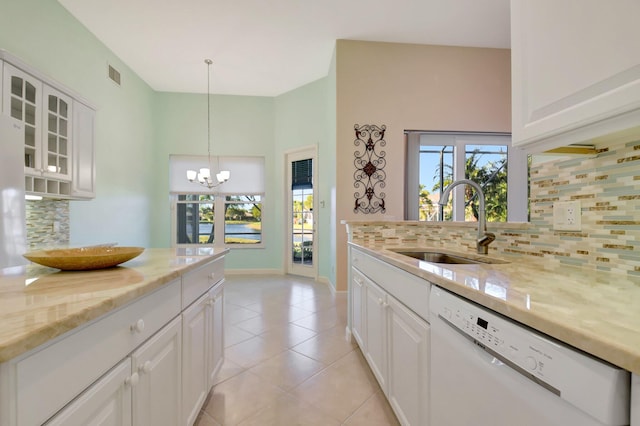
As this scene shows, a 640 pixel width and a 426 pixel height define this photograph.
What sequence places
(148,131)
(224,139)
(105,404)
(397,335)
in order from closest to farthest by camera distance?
1. (105,404)
2. (397,335)
3. (148,131)
4. (224,139)

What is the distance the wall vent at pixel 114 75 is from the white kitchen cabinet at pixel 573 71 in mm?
4643

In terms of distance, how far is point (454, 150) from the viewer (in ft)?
13.0

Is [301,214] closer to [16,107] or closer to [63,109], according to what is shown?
[63,109]

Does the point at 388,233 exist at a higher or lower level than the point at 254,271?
higher

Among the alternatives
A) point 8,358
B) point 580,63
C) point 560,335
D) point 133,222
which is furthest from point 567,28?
point 133,222

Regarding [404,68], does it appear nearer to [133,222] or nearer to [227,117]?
[227,117]

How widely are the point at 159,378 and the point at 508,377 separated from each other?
108 cm

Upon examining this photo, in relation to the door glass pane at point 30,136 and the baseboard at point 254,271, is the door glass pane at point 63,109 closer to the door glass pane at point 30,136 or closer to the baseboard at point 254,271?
the door glass pane at point 30,136

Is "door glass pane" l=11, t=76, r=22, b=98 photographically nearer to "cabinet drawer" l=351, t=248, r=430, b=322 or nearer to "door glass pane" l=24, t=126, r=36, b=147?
"door glass pane" l=24, t=126, r=36, b=147

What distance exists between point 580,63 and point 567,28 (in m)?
0.12

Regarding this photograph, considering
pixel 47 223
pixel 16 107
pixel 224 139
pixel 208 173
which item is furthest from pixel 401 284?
pixel 224 139

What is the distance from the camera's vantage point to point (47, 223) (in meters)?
2.83

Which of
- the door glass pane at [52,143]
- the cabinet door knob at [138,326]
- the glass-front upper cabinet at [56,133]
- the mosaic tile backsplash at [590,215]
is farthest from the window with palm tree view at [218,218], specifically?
the cabinet door knob at [138,326]

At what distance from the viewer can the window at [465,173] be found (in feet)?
12.5
